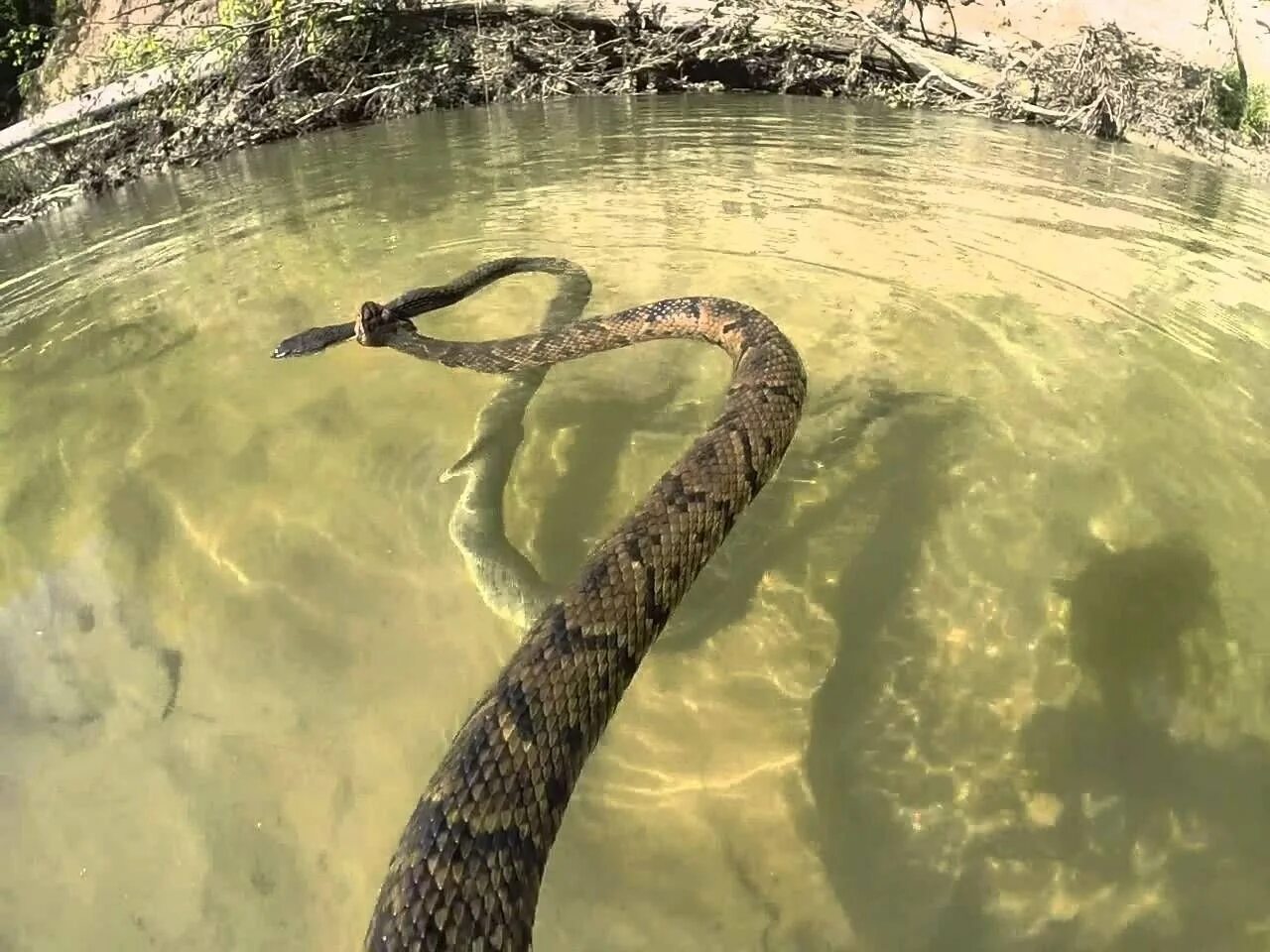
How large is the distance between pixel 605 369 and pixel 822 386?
1157 millimetres

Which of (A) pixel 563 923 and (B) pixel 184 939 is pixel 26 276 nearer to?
(B) pixel 184 939

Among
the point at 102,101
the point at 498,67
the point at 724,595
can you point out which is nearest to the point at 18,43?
the point at 102,101

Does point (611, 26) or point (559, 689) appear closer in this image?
point (559, 689)

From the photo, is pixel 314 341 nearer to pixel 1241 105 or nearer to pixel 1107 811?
pixel 1107 811

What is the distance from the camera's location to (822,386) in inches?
188

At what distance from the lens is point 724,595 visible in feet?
12.2

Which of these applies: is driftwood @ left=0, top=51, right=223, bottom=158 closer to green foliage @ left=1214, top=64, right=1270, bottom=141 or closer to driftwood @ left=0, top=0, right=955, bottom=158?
driftwood @ left=0, top=0, right=955, bottom=158

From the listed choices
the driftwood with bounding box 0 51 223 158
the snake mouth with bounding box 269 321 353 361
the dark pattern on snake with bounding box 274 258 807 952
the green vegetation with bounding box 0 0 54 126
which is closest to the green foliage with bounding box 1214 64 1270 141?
the dark pattern on snake with bounding box 274 258 807 952

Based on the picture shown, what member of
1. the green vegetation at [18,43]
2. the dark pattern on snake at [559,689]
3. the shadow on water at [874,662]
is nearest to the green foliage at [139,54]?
the green vegetation at [18,43]

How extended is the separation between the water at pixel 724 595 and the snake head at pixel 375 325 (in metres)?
0.38

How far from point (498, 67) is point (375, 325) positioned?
765 cm

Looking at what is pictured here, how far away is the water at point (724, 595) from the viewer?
9.14 feet

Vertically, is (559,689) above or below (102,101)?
above

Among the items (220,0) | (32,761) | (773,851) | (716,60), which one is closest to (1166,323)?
(773,851)
